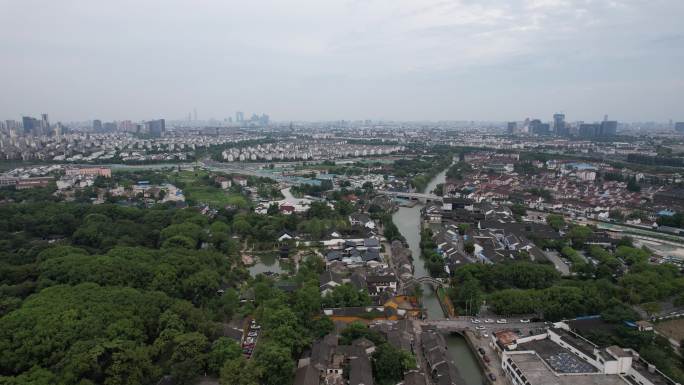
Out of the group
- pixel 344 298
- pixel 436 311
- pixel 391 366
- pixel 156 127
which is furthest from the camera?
pixel 156 127

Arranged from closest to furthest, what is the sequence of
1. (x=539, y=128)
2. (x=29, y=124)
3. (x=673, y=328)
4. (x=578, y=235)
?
(x=673, y=328) → (x=578, y=235) → (x=29, y=124) → (x=539, y=128)

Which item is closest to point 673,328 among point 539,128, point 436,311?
point 436,311

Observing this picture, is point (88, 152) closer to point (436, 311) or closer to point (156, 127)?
point (156, 127)

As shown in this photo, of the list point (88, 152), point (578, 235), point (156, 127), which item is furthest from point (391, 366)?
point (156, 127)

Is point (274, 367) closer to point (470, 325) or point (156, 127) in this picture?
point (470, 325)

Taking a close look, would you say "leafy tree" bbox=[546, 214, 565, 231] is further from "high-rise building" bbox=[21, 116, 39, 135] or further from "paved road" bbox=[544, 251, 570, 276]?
"high-rise building" bbox=[21, 116, 39, 135]

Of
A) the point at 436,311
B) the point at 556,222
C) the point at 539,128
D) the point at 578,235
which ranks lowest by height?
the point at 436,311

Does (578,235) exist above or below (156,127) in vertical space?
below

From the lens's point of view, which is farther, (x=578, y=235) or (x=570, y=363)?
(x=578, y=235)

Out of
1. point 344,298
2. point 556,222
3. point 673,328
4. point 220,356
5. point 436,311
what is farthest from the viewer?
point 556,222

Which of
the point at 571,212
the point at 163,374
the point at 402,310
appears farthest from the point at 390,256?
the point at 571,212

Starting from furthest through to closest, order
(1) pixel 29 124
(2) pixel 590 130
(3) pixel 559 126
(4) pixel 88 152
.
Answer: (3) pixel 559 126
(1) pixel 29 124
(2) pixel 590 130
(4) pixel 88 152
